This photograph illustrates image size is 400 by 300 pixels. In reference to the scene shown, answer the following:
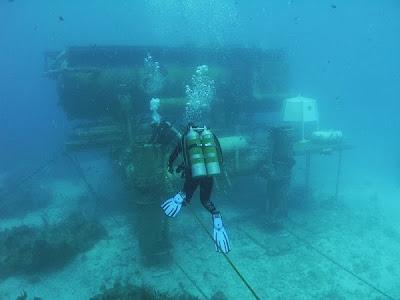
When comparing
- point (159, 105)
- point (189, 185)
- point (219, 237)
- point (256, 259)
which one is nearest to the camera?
point (219, 237)

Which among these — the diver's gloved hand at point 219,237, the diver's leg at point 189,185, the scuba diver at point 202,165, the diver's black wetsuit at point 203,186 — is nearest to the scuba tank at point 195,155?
the scuba diver at point 202,165

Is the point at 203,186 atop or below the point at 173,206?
atop

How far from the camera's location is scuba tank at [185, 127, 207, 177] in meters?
4.05

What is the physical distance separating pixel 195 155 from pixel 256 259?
586cm

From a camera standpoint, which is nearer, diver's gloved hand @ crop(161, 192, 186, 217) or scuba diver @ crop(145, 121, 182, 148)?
A: diver's gloved hand @ crop(161, 192, 186, 217)

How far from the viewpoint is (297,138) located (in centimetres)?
1227

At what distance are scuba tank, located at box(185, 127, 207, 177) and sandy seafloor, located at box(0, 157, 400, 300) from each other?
4467 mm

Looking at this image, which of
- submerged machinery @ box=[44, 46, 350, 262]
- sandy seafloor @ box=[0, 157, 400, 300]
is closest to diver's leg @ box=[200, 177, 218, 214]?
submerged machinery @ box=[44, 46, 350, 262]

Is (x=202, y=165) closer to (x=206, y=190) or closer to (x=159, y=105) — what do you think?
(x=206, y=190)

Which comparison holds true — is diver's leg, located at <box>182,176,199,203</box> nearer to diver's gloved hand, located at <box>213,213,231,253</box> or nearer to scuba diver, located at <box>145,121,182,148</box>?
diver's gloved hand, located at <box>213,213,231,253</box>

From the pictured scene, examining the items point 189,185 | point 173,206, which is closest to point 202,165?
point 189,185

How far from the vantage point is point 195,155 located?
407cm

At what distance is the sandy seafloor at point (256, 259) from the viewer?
738 centimetres

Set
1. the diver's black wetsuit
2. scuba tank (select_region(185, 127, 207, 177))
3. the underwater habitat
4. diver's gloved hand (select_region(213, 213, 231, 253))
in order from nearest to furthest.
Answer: scuba tank (select_region(185, 127, 207, 177)) < diver's gloved hand (select_region(213, 213, 231, 253)) < the diver's black wetsuit < the underwater habitat
